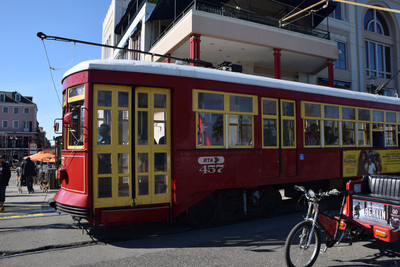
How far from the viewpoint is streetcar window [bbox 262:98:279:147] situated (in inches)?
283

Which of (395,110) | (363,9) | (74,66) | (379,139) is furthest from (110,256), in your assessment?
(363,9)

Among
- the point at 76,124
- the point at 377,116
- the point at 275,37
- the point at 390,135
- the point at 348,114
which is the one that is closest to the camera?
the point at 76,124

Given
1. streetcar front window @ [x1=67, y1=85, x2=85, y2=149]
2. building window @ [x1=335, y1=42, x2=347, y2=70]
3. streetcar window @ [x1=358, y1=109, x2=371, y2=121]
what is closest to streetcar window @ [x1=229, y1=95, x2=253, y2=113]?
streetcar front window @ [x1=67, y1=85, x2=85, y2=149]

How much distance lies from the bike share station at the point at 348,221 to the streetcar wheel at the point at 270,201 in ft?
7.38

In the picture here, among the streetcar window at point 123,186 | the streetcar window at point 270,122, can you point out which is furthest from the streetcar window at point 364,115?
the streetcar window at point 123,186

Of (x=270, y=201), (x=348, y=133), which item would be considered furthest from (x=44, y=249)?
(x=348, y=133)

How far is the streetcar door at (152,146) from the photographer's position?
5.75 metres

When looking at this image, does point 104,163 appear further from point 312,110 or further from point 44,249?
point 312,110

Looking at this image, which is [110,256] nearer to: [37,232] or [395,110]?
[37,232]

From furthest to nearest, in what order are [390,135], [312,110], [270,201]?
[390,135]
[312,110]
[270,201]

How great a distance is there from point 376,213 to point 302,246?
1.54 meters

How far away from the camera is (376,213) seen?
4.75 m

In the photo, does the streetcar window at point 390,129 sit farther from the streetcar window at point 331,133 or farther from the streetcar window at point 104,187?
the streetcar window at point 104,187

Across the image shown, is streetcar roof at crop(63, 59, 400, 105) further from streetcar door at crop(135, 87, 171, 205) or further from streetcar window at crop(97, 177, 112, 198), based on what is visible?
streetcar window at crop(97, 177, 112, 198)
